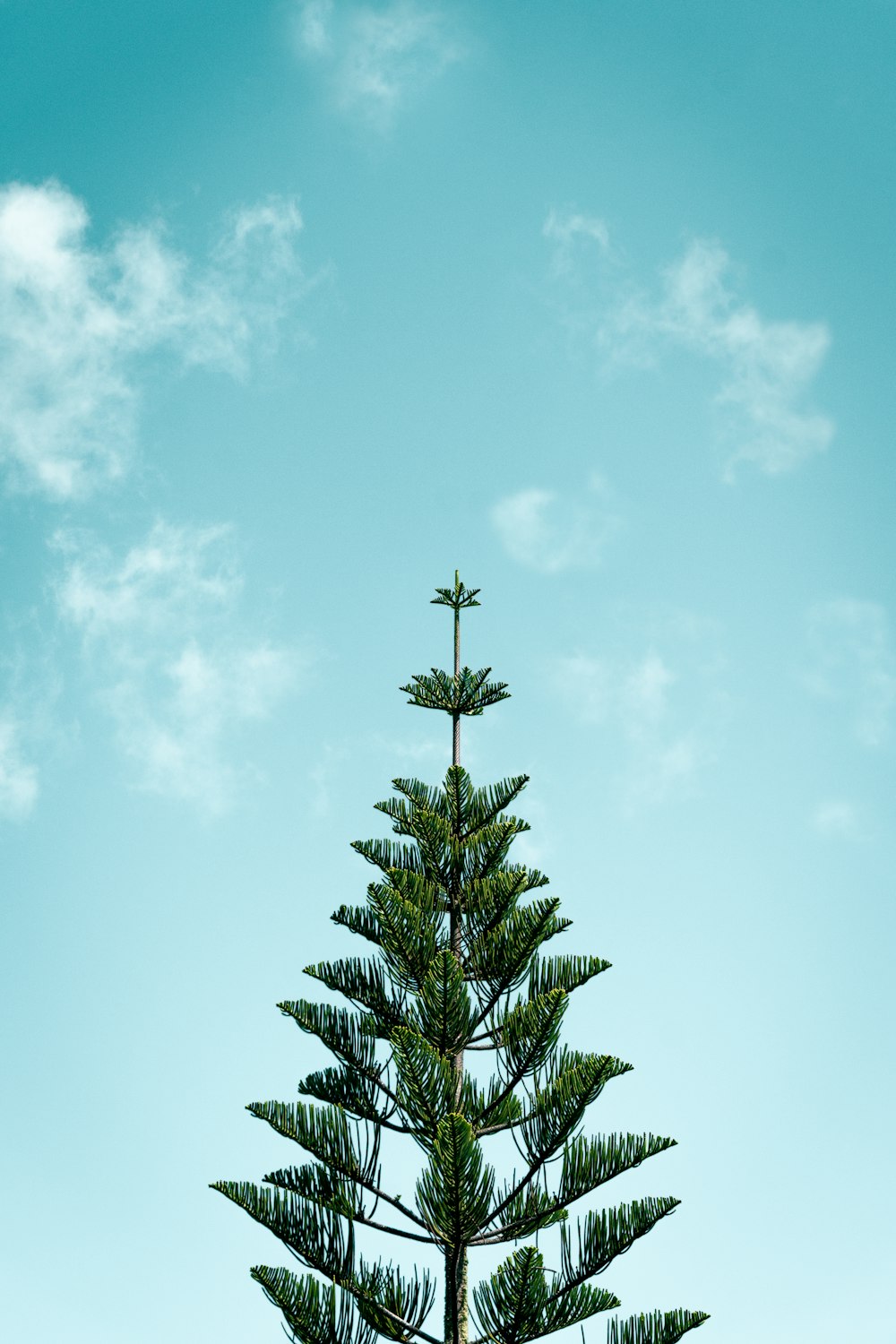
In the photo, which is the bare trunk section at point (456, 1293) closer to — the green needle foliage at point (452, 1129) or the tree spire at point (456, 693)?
the green needle foliage at point (452, 1129)

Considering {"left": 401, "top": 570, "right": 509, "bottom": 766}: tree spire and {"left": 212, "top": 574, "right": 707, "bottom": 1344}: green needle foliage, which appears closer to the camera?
{"left": 212, "top": 574, "right": 707, "bottom": 1344}: green needle foliage

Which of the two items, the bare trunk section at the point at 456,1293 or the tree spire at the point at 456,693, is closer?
the bare trunk section at the point at 456,1293

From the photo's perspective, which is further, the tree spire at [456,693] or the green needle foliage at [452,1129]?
the tree spire at [456,693]

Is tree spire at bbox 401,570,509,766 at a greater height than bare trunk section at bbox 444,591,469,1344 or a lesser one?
greater

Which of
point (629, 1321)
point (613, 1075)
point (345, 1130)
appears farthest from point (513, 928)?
point (629, 1321)

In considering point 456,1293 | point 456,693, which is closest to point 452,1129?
point 456,1293

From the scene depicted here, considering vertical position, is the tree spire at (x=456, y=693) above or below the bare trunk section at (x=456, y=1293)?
above

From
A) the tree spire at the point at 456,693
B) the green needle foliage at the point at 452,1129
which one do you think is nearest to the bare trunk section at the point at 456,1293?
the green needle foliage at the point at 452,1129

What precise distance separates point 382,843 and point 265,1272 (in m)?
2.76

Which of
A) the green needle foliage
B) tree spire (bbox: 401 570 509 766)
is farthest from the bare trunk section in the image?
tree spire (bbox: 401 570 509 766)

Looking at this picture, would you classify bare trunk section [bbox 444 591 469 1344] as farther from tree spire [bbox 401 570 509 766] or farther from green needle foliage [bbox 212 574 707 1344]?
tree spire [bbox 401 570 509 766]

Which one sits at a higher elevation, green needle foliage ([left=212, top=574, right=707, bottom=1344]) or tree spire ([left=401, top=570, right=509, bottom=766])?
tree spire ([left=401, top=570, right=509, bottom=766])

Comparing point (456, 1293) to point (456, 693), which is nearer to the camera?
point (456, 1293)

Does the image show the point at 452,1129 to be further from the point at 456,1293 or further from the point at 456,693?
the point at 456,693
